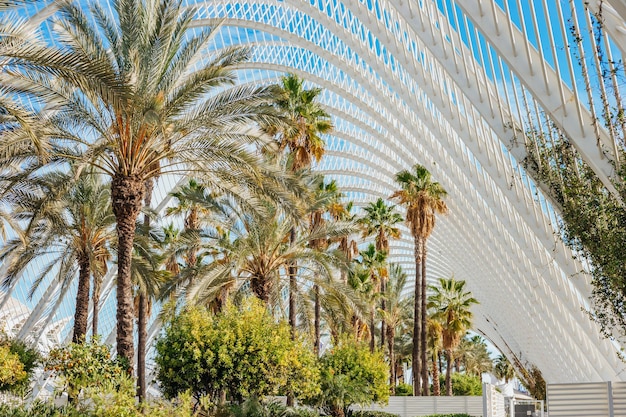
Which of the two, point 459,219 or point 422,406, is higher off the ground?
point 459,219

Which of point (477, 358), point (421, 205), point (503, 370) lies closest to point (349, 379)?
point (421, 205)

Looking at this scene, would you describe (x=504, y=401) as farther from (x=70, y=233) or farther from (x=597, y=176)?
(x=70, y=233)

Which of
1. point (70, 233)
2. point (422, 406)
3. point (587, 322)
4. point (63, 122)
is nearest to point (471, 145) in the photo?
point (587, 322)

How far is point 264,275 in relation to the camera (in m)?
25.2

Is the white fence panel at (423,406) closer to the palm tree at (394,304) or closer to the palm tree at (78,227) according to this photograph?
the palm tree at (394,304)

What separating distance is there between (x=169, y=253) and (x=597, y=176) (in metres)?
19.8

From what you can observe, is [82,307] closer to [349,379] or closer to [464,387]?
[349,379]

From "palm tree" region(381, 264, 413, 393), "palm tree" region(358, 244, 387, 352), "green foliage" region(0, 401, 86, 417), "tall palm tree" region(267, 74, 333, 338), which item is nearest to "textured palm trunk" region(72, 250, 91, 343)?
"tall palm tree" region(267, 74, 333, 338)

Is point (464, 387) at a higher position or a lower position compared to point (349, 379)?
lower

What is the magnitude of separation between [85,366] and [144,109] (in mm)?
5496

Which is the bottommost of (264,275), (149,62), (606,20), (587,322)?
(587,322)

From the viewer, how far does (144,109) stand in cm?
1555

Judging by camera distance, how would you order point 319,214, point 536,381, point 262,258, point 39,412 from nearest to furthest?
1. point 39,412
2. point 262,258
3. point 319,214
4. point 536,381

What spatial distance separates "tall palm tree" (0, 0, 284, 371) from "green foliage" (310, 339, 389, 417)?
471 inches
